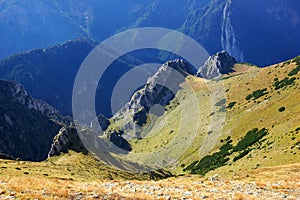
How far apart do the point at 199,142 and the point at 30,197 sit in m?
143

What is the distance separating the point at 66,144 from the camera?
102 meters

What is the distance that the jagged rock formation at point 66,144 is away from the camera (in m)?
99.6

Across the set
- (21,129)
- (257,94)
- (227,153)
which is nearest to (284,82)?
(257,94)

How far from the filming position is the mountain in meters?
148

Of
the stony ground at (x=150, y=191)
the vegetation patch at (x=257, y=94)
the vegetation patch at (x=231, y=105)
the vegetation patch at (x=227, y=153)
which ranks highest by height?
the vegetation patch at (x=257, y=94)

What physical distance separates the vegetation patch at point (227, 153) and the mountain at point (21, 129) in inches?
2713

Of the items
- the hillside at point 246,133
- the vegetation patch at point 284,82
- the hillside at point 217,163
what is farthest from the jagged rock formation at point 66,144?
the vegetation patch at point 284,82

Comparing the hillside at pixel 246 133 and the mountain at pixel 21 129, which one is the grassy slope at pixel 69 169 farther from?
the mountain at pixel 21 129

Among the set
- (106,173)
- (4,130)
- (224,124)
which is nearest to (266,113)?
(224,124)

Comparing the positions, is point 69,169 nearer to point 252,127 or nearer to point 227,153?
point 227,153

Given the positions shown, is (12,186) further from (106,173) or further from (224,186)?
(106,173)

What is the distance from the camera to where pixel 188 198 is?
28.8 metres

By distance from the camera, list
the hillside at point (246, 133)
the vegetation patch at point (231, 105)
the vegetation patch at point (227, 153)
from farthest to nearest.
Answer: the vegetation patch at point (231, 105), the vegetation patch at point (227, 153), the hillside at point (246, 133)

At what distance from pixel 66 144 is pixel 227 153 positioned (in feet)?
178
